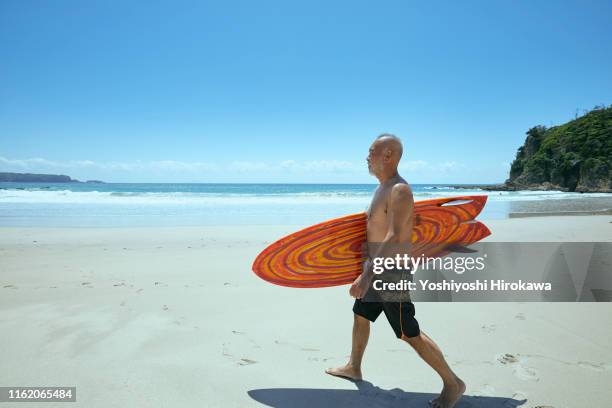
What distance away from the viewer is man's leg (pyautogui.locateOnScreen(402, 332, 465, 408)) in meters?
2.03

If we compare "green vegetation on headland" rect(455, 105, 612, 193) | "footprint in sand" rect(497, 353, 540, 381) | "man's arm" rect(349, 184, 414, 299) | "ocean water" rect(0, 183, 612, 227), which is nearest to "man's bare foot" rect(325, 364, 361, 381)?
"man's arm" rect(349, 184, 414, 299)

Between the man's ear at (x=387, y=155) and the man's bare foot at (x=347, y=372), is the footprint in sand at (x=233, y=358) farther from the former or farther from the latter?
the man's ear at (x=387, y=155)

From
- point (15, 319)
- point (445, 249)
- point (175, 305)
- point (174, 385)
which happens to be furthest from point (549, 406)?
point (15, 319)

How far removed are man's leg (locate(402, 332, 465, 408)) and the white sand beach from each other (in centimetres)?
20

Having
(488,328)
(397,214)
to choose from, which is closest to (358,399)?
(397,214)

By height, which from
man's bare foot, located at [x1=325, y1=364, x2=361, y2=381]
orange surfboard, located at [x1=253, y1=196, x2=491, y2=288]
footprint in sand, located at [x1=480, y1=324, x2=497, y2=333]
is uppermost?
orange surfboard, located at [x1=253, y1=196, x2=491, y2=288]

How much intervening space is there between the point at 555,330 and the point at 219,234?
295 inches

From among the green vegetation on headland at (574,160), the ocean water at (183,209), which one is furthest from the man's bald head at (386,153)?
the green vegetation on headland at (574,160)

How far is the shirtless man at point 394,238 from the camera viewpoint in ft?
6.40

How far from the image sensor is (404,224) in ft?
6.42

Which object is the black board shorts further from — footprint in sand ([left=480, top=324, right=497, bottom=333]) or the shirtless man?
footprint in sand ([left=480, top=324, right=497, bottom=333])

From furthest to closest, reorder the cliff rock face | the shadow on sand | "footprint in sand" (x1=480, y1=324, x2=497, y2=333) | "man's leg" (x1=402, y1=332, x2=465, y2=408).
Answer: the cliff rock face < "footprint in sand" (x1=480, y1=324, x2=497, y2=333) < the shadow on sand < "man's leg" (x1=402, y1=332, x2=465, y2=408)

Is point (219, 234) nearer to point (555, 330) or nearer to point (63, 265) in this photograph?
point (63, 265)

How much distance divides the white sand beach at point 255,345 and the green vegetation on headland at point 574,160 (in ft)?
159
